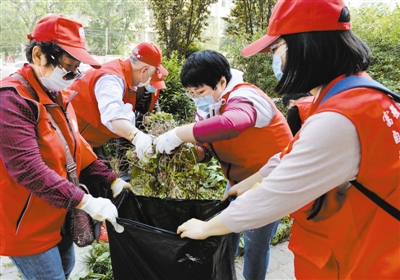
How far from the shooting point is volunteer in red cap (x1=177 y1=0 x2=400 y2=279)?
2.74 ft

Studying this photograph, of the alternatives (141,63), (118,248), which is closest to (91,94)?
(141,63)

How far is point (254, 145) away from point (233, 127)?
0.35 metres

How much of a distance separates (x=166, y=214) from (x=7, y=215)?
2.38 feet

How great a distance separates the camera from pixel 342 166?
841 millimetres

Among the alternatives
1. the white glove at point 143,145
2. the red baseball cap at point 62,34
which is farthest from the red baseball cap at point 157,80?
the red baseball cap at point 62,34

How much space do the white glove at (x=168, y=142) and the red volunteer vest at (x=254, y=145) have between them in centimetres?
32

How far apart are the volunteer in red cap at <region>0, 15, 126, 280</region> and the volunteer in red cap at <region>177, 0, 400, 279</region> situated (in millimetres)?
735

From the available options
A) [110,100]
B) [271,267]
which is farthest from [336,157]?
[271,267]

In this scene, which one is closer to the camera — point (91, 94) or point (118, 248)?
point (118, 248)

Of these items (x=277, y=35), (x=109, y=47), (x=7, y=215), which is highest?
(x=277, y=35)

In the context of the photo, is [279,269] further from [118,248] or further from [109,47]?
[109,47]

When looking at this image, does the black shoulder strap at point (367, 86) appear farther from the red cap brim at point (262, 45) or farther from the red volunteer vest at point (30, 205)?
the red volunteer vest at point (30, 205)

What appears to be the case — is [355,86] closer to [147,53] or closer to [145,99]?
[147,53]

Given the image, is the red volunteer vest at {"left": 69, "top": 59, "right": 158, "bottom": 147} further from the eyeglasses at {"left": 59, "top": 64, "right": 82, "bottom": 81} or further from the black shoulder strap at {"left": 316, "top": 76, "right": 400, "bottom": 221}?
the black shoulder strap at {"left": 316, "top": 76, "right": 400, "bottom": 221}
